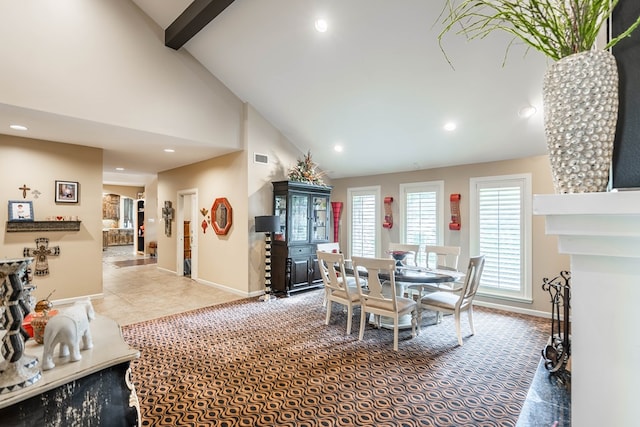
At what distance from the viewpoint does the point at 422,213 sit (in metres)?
5.92

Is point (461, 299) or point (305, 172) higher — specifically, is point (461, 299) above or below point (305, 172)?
below

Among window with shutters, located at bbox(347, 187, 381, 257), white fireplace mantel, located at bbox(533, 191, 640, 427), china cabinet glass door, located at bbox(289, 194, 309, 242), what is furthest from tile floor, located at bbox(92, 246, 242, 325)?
white fireplace mantel, located at bbox(533, 191, 640, 427)

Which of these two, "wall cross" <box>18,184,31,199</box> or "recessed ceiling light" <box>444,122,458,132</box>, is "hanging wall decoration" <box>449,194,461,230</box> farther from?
"wall cross" <box>18,184,31,199</box>

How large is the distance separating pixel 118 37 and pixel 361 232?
547 cm

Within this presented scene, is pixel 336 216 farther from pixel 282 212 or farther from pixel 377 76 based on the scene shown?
pixel 377 76

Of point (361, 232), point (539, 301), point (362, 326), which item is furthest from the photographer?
point (361, 232)

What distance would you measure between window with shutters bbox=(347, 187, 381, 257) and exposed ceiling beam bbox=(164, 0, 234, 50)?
4270 millimetres

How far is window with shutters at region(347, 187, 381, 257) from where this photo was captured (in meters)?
6.66

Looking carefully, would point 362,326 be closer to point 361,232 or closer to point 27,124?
point 361,232

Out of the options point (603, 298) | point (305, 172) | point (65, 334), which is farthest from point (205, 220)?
point (603, 298)

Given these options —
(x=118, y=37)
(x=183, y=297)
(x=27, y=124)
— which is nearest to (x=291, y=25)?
(x=118, y=37)

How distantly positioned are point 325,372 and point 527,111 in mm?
4084

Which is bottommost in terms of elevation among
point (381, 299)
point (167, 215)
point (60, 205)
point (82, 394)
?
point (381, 299)

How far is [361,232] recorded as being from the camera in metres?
6.92
